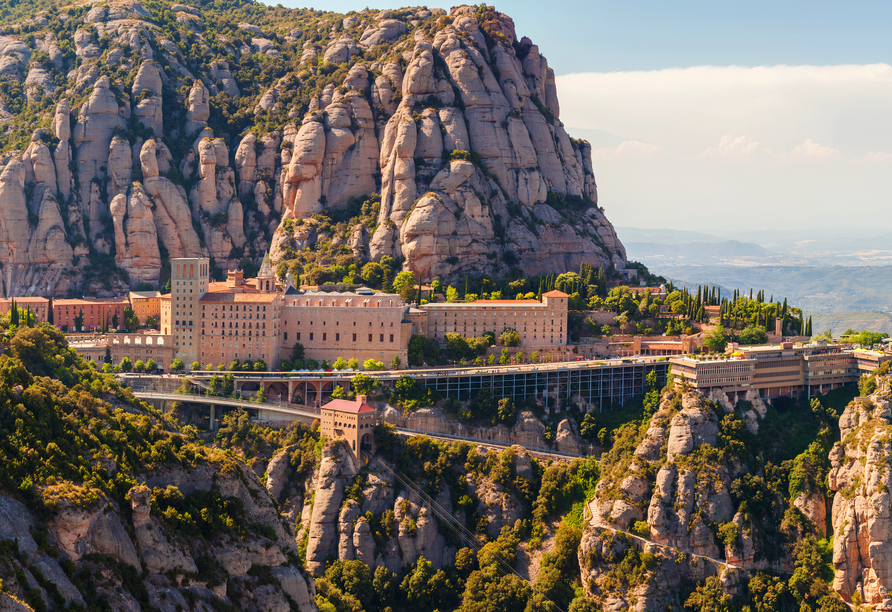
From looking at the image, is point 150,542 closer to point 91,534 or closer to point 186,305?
point 91,534

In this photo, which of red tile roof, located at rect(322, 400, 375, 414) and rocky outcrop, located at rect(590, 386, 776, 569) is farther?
red tile roof, located at rect(322, 400, 375, 414)

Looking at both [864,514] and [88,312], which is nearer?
[864,514]

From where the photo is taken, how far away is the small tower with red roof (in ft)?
344

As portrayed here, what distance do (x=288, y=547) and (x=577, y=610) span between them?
1294 inches

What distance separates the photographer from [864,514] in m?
96.7

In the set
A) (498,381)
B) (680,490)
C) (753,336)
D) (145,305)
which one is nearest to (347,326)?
(498,381)

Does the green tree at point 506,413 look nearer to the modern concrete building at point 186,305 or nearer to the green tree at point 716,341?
the green tree at point 716,341

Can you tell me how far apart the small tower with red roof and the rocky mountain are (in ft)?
135

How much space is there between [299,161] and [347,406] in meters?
66.1

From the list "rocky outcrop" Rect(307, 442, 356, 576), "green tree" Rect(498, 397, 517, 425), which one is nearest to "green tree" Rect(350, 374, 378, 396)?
"rocky outcrop" Rect(307, 442, 356, 576)

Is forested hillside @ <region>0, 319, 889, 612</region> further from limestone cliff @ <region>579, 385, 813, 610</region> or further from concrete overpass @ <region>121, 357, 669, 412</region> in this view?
concrete overpass @ <region>121, 357, 669, 412</region>

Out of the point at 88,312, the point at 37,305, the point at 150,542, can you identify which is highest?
the point at 37,305

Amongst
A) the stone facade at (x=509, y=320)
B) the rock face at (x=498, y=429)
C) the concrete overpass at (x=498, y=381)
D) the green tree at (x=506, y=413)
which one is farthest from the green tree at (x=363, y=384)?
the stone facade at (x=509, y=320)

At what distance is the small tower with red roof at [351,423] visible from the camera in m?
105
